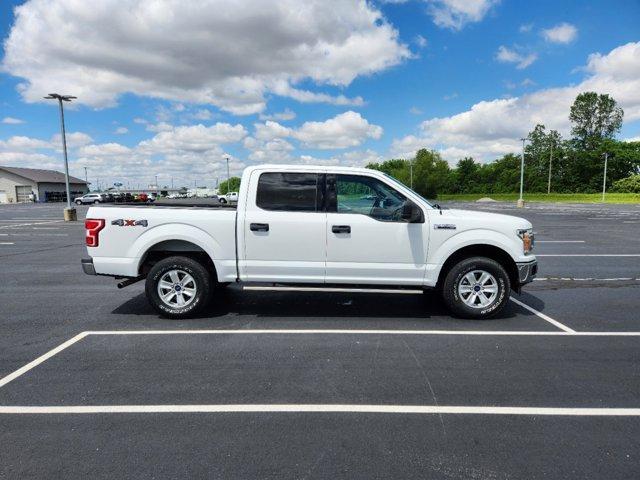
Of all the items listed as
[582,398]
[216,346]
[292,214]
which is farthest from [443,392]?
[292,214]

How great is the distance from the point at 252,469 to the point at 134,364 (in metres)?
2.12

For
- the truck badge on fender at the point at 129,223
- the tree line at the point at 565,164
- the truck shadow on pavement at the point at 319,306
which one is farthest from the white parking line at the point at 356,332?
the tree line at the point at 565,164

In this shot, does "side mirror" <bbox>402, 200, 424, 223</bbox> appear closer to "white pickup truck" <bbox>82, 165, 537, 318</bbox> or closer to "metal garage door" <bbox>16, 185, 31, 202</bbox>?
"white pickup truck" <bbox>82, 165, 537, 318</bbox>

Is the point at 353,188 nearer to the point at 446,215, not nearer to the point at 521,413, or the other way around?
the point at 446,215

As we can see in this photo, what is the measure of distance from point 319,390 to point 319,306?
2671mm

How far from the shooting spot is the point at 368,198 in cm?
561

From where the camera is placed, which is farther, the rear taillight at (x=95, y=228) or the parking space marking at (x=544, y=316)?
the rear taillight at (x=95, y=228)

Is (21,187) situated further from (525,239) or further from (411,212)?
(525,239)

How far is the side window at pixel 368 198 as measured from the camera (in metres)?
5.53

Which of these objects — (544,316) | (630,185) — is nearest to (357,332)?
(544,316)

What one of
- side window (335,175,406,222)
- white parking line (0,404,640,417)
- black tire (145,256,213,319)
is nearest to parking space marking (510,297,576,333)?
white parking line (0,404,640,417)

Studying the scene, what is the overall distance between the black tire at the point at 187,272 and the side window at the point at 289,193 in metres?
1.19

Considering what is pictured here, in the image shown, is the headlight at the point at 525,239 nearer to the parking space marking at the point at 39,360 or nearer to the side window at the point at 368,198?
the side window at the point at 368,198

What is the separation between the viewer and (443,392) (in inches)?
144
